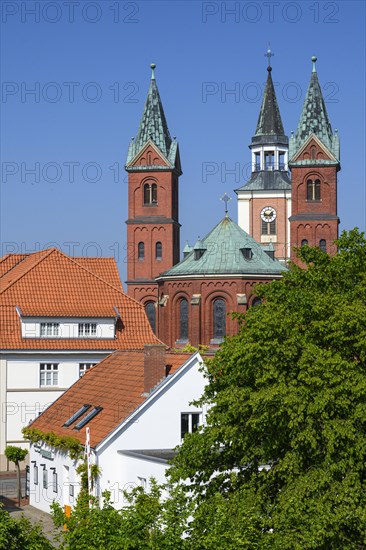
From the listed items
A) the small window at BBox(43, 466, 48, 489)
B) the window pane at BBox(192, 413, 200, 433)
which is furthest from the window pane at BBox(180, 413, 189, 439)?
the small window at BBox(43, 466, 48, 489)

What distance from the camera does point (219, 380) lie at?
93.8 feet

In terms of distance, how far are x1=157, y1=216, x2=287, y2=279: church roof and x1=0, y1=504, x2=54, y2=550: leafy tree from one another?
64.6 metres

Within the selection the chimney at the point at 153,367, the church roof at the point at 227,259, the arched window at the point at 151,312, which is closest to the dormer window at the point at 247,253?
the church roof at the point at 227,259

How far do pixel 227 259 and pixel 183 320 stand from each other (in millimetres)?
5728

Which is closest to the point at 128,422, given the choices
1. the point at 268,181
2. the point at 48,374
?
the point at 48,374

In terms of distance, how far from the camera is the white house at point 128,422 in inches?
1409

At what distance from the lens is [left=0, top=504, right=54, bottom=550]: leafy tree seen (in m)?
18.6

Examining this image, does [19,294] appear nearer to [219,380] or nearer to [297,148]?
[219,380]

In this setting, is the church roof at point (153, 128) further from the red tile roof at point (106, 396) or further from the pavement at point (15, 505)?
the red tile roof at point (106, 396)

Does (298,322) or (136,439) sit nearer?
(298,322)

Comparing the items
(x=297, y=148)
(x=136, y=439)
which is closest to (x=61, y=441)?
(x=136, y=439)

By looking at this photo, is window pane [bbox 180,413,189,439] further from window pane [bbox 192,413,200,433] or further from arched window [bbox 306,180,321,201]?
arched window [bbox 306,180,321,201]

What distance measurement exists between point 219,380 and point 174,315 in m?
57.3

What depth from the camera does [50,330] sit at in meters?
57.0
